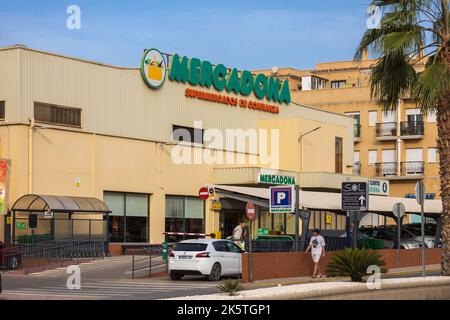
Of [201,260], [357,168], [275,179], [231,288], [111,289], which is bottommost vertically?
[111,289]

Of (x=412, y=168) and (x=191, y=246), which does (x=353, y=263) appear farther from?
(x=412, y=168)

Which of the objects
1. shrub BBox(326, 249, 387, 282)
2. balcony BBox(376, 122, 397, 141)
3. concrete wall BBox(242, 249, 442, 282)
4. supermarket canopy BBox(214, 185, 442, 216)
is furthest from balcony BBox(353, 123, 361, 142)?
shrub BBox(326, 249, 387, 282)

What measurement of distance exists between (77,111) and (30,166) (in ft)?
14.4

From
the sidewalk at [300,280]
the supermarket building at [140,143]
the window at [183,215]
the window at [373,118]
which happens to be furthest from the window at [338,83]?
the sidewalk at [300,280]

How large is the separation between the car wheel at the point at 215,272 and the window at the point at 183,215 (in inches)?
719

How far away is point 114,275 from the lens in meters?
35.6

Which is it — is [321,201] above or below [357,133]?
below

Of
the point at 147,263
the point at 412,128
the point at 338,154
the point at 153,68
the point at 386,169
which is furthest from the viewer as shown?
the point at 386,169

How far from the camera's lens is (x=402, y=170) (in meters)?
77.1

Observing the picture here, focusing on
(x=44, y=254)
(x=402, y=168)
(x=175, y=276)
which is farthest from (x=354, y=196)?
(x=402, y=168)

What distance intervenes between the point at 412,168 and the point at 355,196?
45.5m

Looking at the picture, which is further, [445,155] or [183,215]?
[183,215]

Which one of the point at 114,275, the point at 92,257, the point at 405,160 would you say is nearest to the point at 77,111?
the point at 92,257

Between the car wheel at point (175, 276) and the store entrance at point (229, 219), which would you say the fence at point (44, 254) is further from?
the store entrance at point (229, 219)
